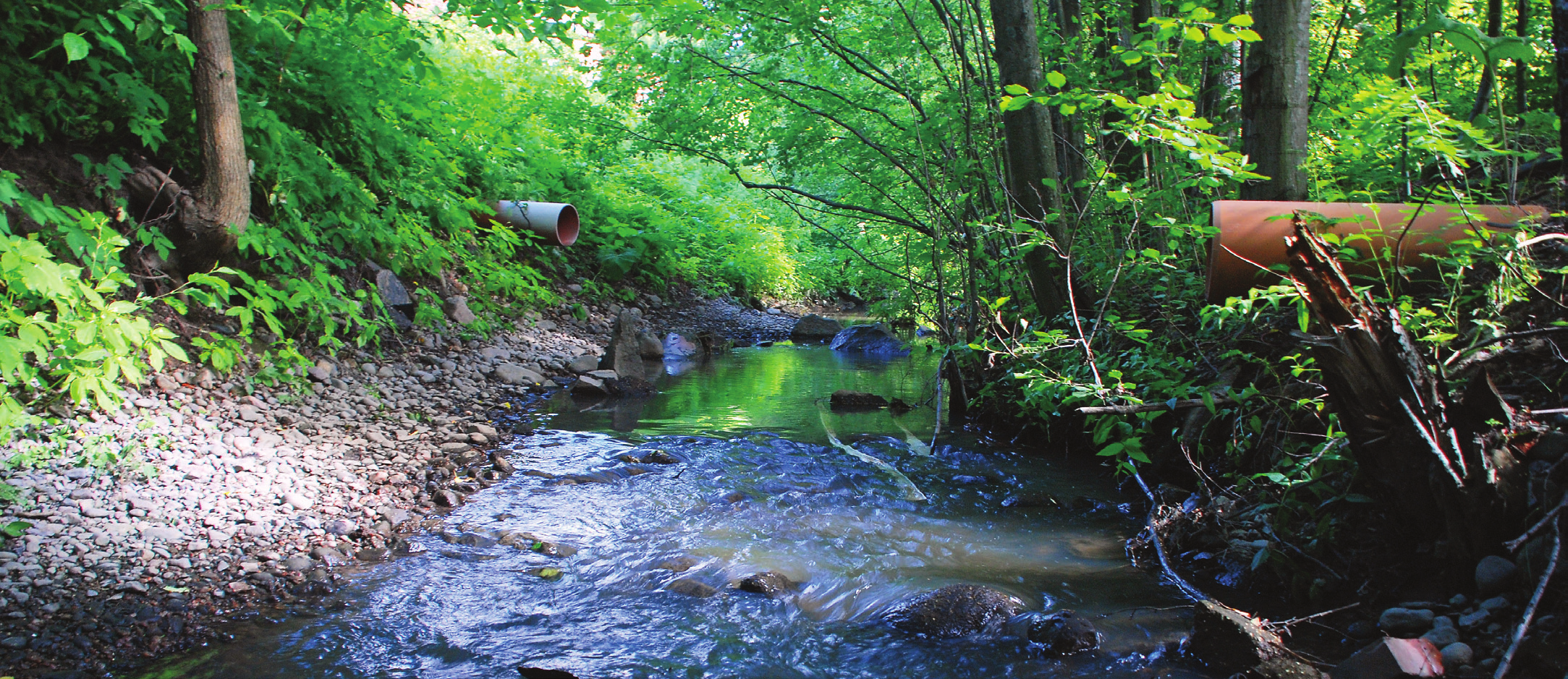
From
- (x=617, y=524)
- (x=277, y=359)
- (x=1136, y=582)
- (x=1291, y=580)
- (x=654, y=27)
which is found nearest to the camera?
(x=1291, y=580)

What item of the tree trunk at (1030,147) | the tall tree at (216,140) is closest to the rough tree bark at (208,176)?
the tall tree at (216,140)

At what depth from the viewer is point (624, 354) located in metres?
7.88

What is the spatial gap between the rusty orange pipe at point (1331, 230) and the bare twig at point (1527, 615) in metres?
1.07

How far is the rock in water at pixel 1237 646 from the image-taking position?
7.21 feet

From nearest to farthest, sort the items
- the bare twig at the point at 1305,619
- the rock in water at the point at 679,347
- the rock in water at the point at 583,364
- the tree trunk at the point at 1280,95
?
the bare twig at the point at 1305,619
the tree trunk at the point at 1280,95
the rock in water at the point at 583,364
the rock in water at the point at 679,347

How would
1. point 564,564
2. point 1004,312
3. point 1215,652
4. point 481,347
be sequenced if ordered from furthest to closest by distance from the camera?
point 481,347, point 1004,312, point 564,564, point 1215,652

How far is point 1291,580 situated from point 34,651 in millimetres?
4102

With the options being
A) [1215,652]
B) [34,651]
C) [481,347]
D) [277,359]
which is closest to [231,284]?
[277,359]

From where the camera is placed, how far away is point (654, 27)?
6.57 meters

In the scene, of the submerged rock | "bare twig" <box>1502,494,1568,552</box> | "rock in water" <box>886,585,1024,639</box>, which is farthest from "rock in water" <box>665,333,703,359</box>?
"bare twig" <box>1502,494,1568,552</box>

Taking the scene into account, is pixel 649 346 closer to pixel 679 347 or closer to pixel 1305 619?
pixel 679 347

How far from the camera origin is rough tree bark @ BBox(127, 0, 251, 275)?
4223mm

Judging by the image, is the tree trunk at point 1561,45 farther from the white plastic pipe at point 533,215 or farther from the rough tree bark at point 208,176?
the white plastic pipe at point 533,215

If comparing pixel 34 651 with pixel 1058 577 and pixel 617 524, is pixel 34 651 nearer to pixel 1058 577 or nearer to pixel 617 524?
pixel 617 524
